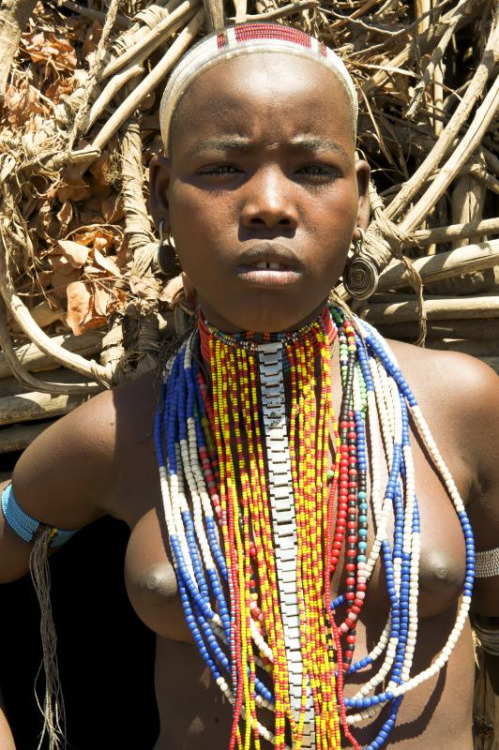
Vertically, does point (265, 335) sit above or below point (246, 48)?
below

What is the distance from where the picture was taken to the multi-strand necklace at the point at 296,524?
169 cm

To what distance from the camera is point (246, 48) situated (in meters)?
1.65

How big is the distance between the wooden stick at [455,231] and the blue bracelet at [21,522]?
1112 millimetres

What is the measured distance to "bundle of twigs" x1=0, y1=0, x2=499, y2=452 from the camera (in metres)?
2.23

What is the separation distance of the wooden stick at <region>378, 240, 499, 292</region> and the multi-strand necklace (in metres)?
0.44

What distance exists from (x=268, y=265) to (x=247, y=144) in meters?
0.21

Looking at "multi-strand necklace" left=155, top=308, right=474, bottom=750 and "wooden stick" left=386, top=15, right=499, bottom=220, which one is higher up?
"wooden stick" left=386, top=15, right=499, bottom=220

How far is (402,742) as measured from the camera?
1.73 m

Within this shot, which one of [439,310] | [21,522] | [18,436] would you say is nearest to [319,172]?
[439,310]

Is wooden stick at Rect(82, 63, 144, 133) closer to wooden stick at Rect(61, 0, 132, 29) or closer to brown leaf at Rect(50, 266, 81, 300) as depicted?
wooden stick at Rect(61, 0, 132, 29)

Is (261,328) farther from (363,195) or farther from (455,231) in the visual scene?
(455,231)

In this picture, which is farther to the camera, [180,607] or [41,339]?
[41,339]

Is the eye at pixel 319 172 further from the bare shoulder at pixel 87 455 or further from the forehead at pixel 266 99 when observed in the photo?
the bare shoulder at pixel 87 455

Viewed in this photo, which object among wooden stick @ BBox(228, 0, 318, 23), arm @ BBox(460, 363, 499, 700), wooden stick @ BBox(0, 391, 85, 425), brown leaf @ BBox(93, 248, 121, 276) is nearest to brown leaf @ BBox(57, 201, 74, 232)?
brown leaf @ BBox(93, 248, 121, 276)
